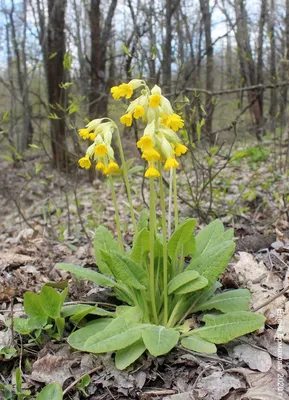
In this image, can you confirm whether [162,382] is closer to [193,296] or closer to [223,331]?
[223,331]

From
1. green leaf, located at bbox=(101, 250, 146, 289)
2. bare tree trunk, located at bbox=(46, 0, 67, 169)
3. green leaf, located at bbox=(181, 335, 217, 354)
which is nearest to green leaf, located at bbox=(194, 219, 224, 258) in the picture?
green leaf, located at bbox=(101, 250, 146, 289)

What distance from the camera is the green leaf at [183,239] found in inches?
81.4

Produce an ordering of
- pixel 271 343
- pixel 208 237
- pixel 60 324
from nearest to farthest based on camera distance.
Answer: pixel 271 343, pixel 60 324, pixel 208 237

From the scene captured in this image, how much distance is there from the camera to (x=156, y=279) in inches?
85.4

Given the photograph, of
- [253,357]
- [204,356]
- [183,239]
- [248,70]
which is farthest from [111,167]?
[248,70]

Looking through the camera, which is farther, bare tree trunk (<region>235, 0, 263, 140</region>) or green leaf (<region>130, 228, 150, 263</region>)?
bare tree trunk (<region>235, 0, 263, 140</region>)

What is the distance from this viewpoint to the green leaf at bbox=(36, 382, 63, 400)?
162cm

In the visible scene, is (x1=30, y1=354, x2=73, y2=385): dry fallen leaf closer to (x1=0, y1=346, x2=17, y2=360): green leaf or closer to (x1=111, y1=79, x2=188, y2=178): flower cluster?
(x1=0, y1=346, x2=17, y2=360): green leaf

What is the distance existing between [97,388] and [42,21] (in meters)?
9.43

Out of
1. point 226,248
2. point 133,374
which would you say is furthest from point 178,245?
point 133,374

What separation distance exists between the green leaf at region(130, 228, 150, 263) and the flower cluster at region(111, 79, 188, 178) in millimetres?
356

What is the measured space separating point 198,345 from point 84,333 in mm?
524

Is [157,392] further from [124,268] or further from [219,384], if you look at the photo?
[124,268]

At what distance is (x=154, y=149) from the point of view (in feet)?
5.75
